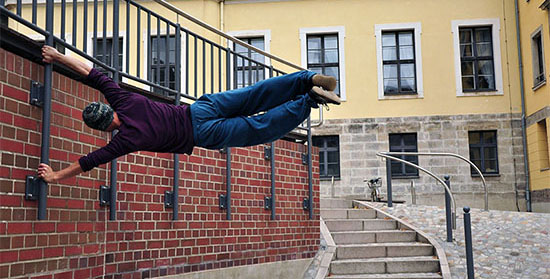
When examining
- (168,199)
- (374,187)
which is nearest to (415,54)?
(374,187)

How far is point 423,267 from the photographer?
875 centimetres

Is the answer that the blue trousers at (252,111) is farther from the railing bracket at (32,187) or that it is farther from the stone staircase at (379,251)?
the stone staircase at (379,251)

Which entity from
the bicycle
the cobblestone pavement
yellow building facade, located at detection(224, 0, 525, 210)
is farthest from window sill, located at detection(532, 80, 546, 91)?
the cobblestone pavement

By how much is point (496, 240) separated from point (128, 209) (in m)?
6.17

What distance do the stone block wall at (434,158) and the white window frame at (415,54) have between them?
694 mm

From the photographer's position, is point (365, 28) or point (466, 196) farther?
point (365, 28)

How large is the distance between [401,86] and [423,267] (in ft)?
36.6

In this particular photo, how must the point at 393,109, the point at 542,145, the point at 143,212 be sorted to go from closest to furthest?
the point at 143,212 < the point at 542,145 < the point at 393,109

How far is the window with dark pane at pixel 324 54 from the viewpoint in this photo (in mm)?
19484

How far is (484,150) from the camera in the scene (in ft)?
61.3

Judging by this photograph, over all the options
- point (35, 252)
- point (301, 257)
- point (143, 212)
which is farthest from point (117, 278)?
point (301, 257)

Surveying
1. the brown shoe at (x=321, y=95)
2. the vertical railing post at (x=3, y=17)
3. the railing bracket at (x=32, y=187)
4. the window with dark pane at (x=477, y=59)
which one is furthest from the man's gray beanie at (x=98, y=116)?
the window with dark pane at (x=477, y=59)

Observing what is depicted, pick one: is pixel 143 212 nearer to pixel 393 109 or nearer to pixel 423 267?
pixel 423 267

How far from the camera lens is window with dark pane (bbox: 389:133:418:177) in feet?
61.0
